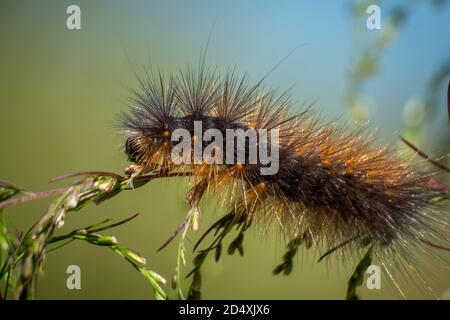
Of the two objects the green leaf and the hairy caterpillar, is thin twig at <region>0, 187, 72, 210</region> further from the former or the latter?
the green leaf

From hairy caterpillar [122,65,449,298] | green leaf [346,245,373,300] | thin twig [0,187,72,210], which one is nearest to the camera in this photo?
thin twig [0,187,72,210]

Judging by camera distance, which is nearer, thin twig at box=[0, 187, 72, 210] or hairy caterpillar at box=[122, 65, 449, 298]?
thin twig at box=[0, 187, 72, 210]

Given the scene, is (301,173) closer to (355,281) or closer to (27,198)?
(355,281)

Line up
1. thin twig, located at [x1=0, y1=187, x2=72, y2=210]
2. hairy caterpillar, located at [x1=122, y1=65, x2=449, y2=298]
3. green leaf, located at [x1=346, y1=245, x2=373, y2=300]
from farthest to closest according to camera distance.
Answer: hairy caterpillar, located at [x1=122, y1=65, x2=449, y2=298] < green leaf, located at [x1=346, y1=245, x2=373, y2=300] < thin twig, located at [x1=0, y1=187, x2=72, y2=210]

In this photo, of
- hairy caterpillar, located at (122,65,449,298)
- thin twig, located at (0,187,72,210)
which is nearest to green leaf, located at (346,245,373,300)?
hairy caterpillar, located at (122,65,449,298)

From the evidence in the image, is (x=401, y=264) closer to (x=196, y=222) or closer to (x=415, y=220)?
(x=415, y=220)

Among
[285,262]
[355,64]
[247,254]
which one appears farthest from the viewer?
[247,254]

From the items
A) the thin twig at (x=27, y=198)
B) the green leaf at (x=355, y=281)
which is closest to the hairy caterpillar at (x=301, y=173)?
the green leaf at (x=355, y=281)

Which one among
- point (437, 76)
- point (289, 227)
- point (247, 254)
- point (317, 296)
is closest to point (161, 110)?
point (289, 227)
